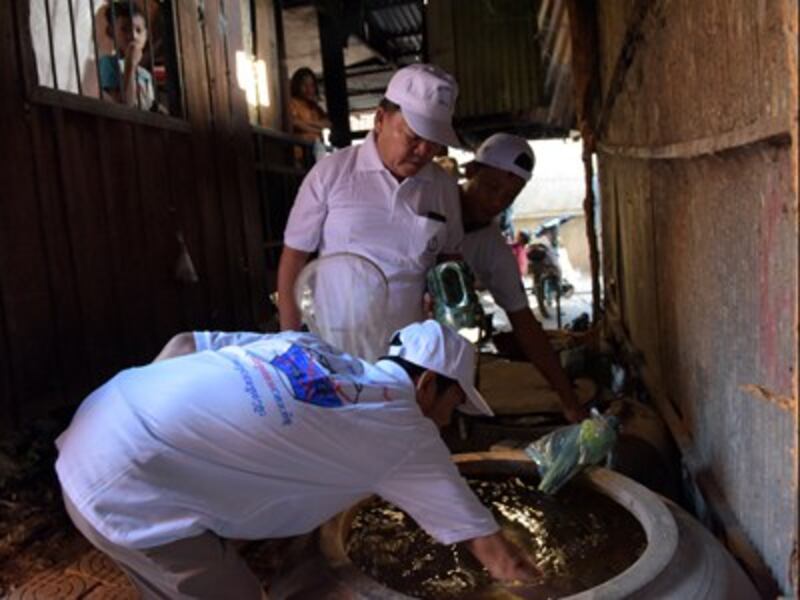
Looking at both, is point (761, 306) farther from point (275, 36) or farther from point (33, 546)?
point (275, 36)

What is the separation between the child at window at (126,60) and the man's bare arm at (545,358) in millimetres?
2760

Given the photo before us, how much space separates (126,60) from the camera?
450cm

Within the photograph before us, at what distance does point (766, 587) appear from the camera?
2219 millimetres

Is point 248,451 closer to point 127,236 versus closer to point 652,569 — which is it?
point 652,569

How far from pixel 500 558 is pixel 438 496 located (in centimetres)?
27

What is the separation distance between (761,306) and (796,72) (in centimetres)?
123

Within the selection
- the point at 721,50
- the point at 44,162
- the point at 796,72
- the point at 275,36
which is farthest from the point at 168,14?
the point at 796,72

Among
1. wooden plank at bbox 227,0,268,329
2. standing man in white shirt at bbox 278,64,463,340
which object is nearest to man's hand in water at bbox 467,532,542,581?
standing man in white shirt at bbox 278,64,463,340

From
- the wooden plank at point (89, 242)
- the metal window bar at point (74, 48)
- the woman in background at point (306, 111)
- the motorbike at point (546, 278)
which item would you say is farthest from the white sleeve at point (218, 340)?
the motorbike at point (546, 278)

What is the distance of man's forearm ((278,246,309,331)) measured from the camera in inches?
137

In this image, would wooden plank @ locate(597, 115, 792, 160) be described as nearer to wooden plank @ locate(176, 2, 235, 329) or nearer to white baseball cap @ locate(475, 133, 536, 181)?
white baseball cap @ locate(475, 133, 536, 181)

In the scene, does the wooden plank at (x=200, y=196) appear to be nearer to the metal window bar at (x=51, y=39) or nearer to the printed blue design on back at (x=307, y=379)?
the metal window bar at (x=51, y=39)

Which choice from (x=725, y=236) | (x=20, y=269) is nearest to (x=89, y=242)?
(x=20, y=269)

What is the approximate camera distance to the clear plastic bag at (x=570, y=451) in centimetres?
270
